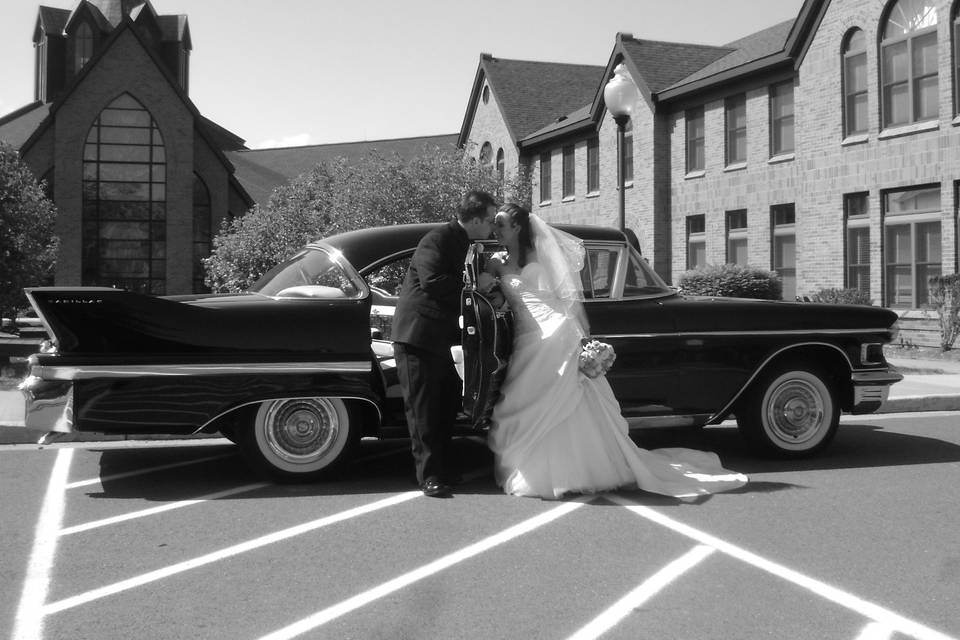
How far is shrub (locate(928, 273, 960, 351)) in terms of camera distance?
17625 millimetres

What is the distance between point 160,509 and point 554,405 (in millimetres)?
2460

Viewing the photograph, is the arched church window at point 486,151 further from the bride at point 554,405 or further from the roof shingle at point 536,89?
the bride at point 554,405

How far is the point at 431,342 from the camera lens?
6398 mm

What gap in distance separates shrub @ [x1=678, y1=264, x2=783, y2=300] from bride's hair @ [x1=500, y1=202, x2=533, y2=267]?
514 inches

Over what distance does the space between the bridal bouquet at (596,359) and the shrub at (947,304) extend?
43.4ft

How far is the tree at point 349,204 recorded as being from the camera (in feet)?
62.8

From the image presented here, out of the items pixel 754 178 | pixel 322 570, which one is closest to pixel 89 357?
pixel 322 570

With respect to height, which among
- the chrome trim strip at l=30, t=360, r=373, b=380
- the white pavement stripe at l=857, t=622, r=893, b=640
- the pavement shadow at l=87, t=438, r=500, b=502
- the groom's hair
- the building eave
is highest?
the building eave

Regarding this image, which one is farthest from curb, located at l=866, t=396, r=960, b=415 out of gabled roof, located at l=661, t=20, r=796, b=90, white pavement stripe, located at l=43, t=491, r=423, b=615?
gabled roof, located at l=661, t=20, r=796, b=90

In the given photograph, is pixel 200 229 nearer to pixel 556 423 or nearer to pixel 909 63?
pixel 909 63

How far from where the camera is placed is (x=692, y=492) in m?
6.45

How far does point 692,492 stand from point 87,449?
4.83 m

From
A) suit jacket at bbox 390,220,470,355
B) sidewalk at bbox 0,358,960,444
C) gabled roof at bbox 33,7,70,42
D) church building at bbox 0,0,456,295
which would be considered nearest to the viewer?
suit jacket at bbox 390,220,470,355

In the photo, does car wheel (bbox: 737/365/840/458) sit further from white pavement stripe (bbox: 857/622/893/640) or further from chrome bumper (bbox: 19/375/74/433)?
chrome bumper (bbox: 19/375/74/433)
